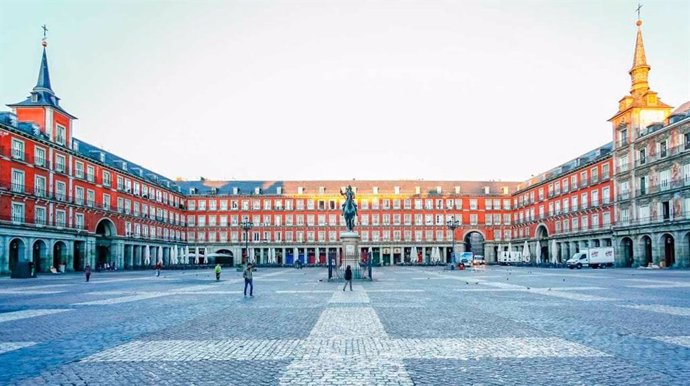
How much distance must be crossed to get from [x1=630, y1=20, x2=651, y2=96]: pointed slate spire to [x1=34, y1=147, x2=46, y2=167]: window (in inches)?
2371

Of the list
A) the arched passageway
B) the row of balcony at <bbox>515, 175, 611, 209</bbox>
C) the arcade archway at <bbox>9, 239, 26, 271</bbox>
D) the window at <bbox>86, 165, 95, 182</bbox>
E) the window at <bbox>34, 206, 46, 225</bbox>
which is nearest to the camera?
the arcade archway at <bbox>9, 239, 26, 271</bbox>

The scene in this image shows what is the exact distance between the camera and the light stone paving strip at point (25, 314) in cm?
1404

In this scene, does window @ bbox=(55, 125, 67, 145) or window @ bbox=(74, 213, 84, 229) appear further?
window @ bbox=(74, 213, 84, 229)

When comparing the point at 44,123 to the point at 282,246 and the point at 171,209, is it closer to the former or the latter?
the point at 171,209

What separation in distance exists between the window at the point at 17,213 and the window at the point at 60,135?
919 centimetres

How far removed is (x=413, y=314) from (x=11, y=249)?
43.6 metres

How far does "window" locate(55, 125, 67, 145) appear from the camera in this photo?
2041 inches

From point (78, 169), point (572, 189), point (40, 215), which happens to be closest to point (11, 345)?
point (40, 215)

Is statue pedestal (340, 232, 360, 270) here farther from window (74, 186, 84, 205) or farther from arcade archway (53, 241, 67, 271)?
window (74, 186, 84, 205)

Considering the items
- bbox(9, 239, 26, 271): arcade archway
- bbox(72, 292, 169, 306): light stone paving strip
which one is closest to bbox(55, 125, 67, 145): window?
bbox(9, 239, 26, 271): arcade archway

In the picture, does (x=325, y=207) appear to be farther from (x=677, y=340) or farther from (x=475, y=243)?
(x=677, y=340)

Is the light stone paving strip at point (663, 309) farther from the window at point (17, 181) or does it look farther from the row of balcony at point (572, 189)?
the row of balcony at point (572, 189)

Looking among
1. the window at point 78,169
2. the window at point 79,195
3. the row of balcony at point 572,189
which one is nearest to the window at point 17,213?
the window at point 79,195

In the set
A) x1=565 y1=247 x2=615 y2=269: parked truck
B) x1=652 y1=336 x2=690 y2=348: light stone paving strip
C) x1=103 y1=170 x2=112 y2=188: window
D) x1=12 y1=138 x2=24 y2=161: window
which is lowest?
x1=565 y1=247 x2=615 y2=269: parked truck
